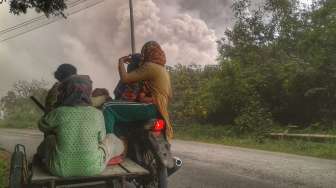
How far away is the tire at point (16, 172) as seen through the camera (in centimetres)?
467

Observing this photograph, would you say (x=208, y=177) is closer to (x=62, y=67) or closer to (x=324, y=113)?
(x=62, y=67)

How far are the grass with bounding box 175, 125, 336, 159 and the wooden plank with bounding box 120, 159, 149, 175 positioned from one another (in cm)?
957

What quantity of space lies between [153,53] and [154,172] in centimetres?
125

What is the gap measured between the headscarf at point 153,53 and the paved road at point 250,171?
3457 millimetres

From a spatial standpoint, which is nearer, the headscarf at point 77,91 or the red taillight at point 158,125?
the headscarf at point 77,91

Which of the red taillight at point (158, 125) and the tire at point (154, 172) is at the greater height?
the red taillight at point (158, 125)

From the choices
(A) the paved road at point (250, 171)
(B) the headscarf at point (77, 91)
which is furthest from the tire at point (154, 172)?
(A) the paved road at point (250, 171)

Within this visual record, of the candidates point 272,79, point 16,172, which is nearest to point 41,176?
point 16,172

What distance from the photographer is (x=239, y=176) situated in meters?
9.77

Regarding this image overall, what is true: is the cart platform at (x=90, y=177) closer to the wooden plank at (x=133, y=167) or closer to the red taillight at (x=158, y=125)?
the wooden plank at (x=133, y=167)

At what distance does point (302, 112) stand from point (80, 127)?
18396 mm

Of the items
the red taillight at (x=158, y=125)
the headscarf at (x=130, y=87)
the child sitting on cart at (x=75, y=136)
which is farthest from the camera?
the headscarf at (x=130, y=87)

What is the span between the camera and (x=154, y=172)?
518cm

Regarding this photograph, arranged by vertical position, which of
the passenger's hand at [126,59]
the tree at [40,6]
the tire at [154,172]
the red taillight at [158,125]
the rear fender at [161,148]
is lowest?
the tire at [154,172]
